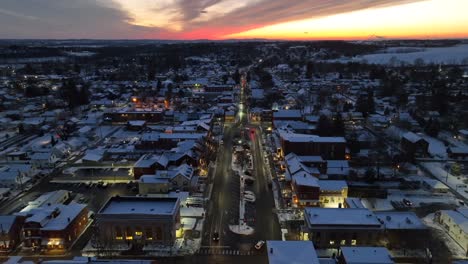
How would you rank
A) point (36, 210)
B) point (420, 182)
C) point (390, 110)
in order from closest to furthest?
point (36, 210) → point (420, 182) → point (390, 110)

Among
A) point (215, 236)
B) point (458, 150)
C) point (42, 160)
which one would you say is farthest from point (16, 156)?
point (458, 150)

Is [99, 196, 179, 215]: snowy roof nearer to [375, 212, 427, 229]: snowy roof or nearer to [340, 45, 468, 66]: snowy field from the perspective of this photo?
[375, 212, 427, 229]: snowy roof

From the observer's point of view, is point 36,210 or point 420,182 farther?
point 420,182

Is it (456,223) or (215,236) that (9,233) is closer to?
(215,236)

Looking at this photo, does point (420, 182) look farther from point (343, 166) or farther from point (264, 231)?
point (264, 231)

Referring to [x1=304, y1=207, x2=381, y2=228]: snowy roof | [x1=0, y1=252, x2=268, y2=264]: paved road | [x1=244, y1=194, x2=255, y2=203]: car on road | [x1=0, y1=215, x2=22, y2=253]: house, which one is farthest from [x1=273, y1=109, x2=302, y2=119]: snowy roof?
[x1=0, y1=215, x2=22, y2=253]: house

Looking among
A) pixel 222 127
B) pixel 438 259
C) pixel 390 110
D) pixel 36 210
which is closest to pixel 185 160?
pixel 36 210
